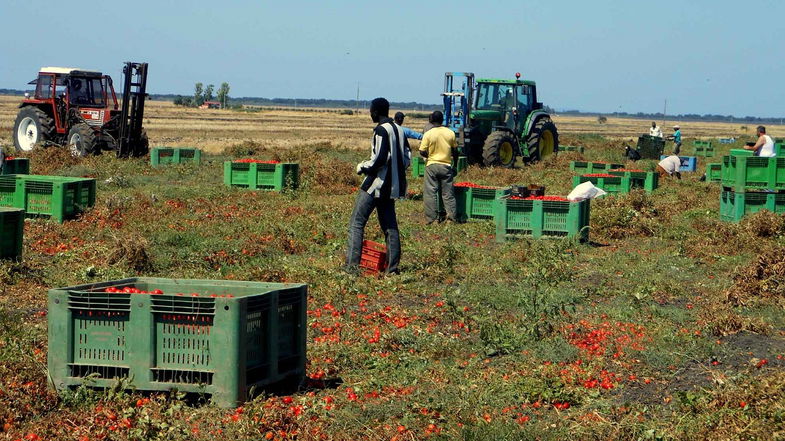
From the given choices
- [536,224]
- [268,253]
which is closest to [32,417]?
[268,253]

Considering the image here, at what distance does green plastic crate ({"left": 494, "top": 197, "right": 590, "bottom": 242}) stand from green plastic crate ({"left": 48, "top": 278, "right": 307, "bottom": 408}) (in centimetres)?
823

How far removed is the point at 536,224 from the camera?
14305mm

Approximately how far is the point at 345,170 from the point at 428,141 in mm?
7212

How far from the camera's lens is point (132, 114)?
26.6 m

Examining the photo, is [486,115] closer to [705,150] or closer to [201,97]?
[705,150]

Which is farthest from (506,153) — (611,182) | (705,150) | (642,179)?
(705,150)

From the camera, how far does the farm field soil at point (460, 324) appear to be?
5.94m

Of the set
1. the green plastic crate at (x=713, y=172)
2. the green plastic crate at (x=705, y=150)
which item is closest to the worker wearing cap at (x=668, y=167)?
the green plastic crate at (x=713, y=172)

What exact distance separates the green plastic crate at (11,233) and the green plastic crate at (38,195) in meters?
3.57

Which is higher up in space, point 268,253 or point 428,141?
point 428,141

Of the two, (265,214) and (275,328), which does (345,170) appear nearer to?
(265,214)

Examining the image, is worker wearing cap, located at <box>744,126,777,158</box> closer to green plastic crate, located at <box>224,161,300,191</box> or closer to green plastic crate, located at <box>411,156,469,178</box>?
green plastic crate, located at <box>411,156,469,178</box>

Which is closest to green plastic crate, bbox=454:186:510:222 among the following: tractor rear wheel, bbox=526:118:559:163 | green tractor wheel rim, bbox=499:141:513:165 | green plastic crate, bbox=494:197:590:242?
green plastic crate, bbox=494:197:590:242

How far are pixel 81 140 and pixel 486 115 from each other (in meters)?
11.2
